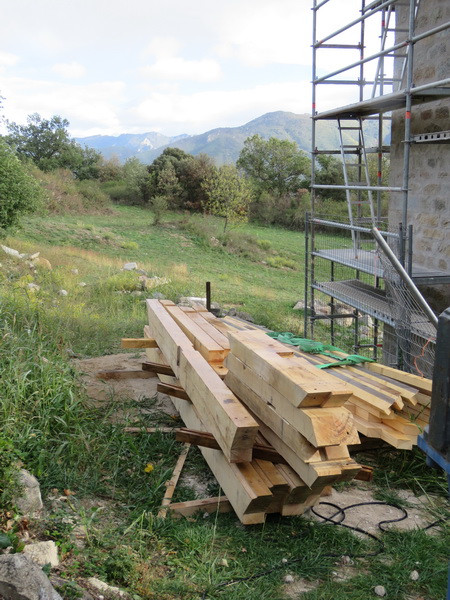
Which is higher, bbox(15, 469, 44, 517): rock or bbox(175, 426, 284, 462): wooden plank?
bbox(175, 426, 284, 462): wooden plank

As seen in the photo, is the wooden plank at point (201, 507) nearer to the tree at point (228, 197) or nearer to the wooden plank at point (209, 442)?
the wooden plank at point (209, 442)

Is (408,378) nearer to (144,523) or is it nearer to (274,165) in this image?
(144,523)

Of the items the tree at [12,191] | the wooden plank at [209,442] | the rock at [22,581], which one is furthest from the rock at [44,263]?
the rock at [22,581]

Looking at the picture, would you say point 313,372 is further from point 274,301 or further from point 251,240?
point 251,240

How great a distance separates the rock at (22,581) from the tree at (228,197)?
2530 centimetres

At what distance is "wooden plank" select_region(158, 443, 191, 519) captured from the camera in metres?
4.14

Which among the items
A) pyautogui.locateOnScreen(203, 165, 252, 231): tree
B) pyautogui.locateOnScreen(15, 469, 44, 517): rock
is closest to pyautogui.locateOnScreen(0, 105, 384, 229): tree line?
pyautogui.locateOnScreen(203, 165, 252, 231): tree

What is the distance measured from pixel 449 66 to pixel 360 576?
657cm

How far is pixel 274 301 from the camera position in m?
15.4

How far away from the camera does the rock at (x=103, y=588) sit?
3.11 metres

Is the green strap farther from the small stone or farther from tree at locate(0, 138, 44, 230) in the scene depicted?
tree at locate(0, 138, 44, 230)

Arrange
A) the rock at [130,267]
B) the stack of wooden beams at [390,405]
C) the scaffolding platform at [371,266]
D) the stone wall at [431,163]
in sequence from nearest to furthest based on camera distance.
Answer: the stack of wooden beams at [390,405]
the scaffolding platform at [371,266]
the stone wall at [431,163]
the rock at [130,267]

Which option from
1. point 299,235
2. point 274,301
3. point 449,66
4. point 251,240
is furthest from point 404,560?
point 299,235

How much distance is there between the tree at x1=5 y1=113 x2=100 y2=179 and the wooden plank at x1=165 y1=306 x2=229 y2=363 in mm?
33434
